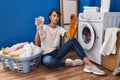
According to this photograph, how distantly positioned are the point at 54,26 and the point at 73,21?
26 centimetres

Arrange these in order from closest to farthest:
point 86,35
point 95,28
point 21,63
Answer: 1. point 21,63
2. point 95,28
3. point 86,35

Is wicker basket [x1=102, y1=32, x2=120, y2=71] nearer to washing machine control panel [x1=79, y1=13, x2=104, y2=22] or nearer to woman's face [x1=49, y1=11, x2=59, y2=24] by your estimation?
washing machine control panel [x1=79, y1=13, x2=104, y2=22]

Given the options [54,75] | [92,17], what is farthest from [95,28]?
[54,75]

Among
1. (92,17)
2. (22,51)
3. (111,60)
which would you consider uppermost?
(92,17)

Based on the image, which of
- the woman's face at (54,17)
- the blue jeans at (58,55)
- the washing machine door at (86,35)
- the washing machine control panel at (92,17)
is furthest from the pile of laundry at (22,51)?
the washing machine control panel at (92,17)

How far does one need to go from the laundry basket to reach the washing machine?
75 cm

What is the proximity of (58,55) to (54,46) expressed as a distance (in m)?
0.14

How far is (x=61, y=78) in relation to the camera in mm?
1727

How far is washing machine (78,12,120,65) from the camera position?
195 centimetres

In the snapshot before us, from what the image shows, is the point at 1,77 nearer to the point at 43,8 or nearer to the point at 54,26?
the point at 54,26

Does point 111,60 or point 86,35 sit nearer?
point 111,60

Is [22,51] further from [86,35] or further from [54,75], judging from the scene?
[86,35]

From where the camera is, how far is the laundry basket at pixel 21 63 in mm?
1776

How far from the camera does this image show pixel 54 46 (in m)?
2.04
